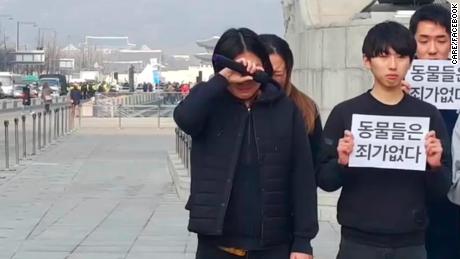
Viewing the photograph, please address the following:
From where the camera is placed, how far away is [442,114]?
5.44 metres

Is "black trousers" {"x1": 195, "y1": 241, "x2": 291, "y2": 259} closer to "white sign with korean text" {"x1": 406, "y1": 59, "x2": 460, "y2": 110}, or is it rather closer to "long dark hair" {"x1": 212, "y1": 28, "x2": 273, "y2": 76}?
"long dark hair" {"x1": 212, "y1": 28, "x2": 273, "y2": 76}

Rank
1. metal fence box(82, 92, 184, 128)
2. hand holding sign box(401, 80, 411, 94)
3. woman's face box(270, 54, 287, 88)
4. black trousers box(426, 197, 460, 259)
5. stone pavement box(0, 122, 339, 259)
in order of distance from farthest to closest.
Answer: metal fence box(82, 92, 184, 128)
stone pavement box(0, 122, 339, 259)
woman's face box(270, 54, 287, 88)
black trousers box(426, 197, 460, 259)
hand holding sign box(401, 80, 411, 94)

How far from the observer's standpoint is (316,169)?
5176mm

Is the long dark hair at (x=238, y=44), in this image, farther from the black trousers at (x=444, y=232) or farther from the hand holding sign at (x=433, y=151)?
the black trousers at (x=444, y=232)

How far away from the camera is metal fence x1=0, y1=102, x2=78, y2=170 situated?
21.8m

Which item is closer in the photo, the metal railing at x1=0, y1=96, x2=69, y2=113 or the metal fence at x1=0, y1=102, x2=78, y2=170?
the metal fence at x1=0, y1=102, x2=78, y2=170

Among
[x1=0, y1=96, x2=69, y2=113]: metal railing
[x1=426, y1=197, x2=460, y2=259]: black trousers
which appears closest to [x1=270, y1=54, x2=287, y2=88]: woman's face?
[x1=426, y1=197, x2=460, y2=259]: black trousers

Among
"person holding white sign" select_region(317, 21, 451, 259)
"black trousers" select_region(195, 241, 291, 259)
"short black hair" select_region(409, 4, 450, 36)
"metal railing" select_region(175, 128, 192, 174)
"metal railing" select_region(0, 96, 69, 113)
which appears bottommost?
"metal railing" select_region(0, 96, 69, 113)

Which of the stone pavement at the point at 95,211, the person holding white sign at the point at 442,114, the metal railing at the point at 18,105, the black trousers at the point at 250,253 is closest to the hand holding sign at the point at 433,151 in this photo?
the person holding white sign at the point at 442,114

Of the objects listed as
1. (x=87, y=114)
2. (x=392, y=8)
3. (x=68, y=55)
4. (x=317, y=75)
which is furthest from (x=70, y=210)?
(x=68, y=55)

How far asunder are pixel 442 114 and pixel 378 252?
3.22 ft

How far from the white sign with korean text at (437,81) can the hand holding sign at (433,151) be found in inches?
24.3

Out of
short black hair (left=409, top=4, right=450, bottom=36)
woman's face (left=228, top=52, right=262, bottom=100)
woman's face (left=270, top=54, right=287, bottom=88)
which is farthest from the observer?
woman's face (left=270, top=54, right=287, bottom=88)

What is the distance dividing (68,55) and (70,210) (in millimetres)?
186555
